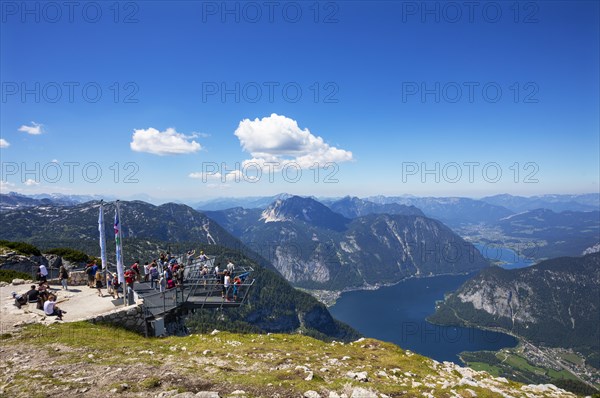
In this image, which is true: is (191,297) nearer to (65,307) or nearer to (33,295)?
(65,307)

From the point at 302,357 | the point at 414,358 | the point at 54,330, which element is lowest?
the point at 414,358

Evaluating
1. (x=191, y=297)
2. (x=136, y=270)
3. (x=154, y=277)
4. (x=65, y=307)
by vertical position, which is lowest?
(x=191, y=297)

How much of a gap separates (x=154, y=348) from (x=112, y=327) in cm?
580

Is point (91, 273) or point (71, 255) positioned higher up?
point (91, 273)

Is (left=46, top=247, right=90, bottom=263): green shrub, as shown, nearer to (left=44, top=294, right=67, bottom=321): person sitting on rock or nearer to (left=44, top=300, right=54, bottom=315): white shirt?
(left=44, top=294, right=67, bottom=321): person sitting on rock

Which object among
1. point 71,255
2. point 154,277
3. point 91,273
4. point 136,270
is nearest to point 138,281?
point 136,270

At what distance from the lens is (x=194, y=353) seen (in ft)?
56.7

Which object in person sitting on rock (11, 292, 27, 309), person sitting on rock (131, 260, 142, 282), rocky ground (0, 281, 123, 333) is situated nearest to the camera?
rocky ground (0, 281, 123, 333)

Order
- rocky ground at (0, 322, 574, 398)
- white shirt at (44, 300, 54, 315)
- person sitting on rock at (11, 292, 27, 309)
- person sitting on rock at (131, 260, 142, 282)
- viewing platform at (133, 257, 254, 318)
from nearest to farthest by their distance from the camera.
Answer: rocky ground at (0, 322, 574, 398), white shirt at (44, 300, 54, 315), person sitting on rock at (11, 292, 27, 309), viewing platform at (133, 257, 254, 318), person sitting on rock at (131, 260, 142, 282)

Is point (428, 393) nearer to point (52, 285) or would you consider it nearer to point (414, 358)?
point (414, 358)

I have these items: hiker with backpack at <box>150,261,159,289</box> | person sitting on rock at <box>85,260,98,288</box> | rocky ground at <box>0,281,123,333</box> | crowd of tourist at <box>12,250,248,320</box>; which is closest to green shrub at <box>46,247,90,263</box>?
rocky ground at <box>0,281,123,333</box>

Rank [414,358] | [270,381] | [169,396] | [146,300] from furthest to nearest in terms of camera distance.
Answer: [146,300] < [414,358] < [270,381] < [169,396]

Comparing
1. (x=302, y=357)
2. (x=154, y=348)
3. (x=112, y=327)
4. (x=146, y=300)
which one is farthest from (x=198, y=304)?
(x=302, y=357)

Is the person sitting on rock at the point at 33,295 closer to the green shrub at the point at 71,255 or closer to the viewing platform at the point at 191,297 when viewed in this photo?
the viewing platform at the point at 191,297
